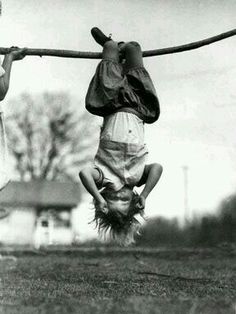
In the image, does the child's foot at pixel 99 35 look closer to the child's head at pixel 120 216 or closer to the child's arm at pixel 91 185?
the child's arm at pixel 91 185

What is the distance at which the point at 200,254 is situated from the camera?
22.1m

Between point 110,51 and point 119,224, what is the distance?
1.64 metres

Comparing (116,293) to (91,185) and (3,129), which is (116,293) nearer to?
(91,185)

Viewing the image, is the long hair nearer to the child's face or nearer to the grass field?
the child's face

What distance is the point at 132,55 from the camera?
6426 millimetres

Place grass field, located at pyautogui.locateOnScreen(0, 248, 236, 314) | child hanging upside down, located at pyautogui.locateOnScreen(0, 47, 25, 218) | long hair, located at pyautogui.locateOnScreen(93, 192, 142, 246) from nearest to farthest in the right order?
1. grass field, located at pyautogui.locateOnScreen(0, 248, 236, 314)
2. child hanging upside down, located at pyautogui.locateOnScreen(0, 47, 25, 218)
3. long hair, located at pyautogui.locateOnScreen(93, 192, 142, 246)

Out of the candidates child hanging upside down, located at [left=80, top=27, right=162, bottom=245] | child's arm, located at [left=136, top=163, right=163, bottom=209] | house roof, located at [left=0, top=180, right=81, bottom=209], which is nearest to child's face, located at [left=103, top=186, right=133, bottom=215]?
child hanging upside down, located at [left=80, top=27, right=162, bottom=245]

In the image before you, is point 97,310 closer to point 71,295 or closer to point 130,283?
point 71,295

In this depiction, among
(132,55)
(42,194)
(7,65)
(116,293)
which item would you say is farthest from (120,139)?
(42,194)

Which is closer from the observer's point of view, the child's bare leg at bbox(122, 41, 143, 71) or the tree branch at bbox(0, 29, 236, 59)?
the tree branch at bbox(0, 29, 236, 59)

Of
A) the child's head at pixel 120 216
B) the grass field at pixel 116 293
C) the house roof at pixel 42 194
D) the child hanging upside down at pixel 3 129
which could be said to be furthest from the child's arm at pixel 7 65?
the house roof at pixel 42 194

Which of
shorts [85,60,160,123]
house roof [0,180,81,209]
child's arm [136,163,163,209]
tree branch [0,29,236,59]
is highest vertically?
house roof [0,180,81,209]

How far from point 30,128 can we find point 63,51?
25438 mm

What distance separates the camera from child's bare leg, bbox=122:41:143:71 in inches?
252
